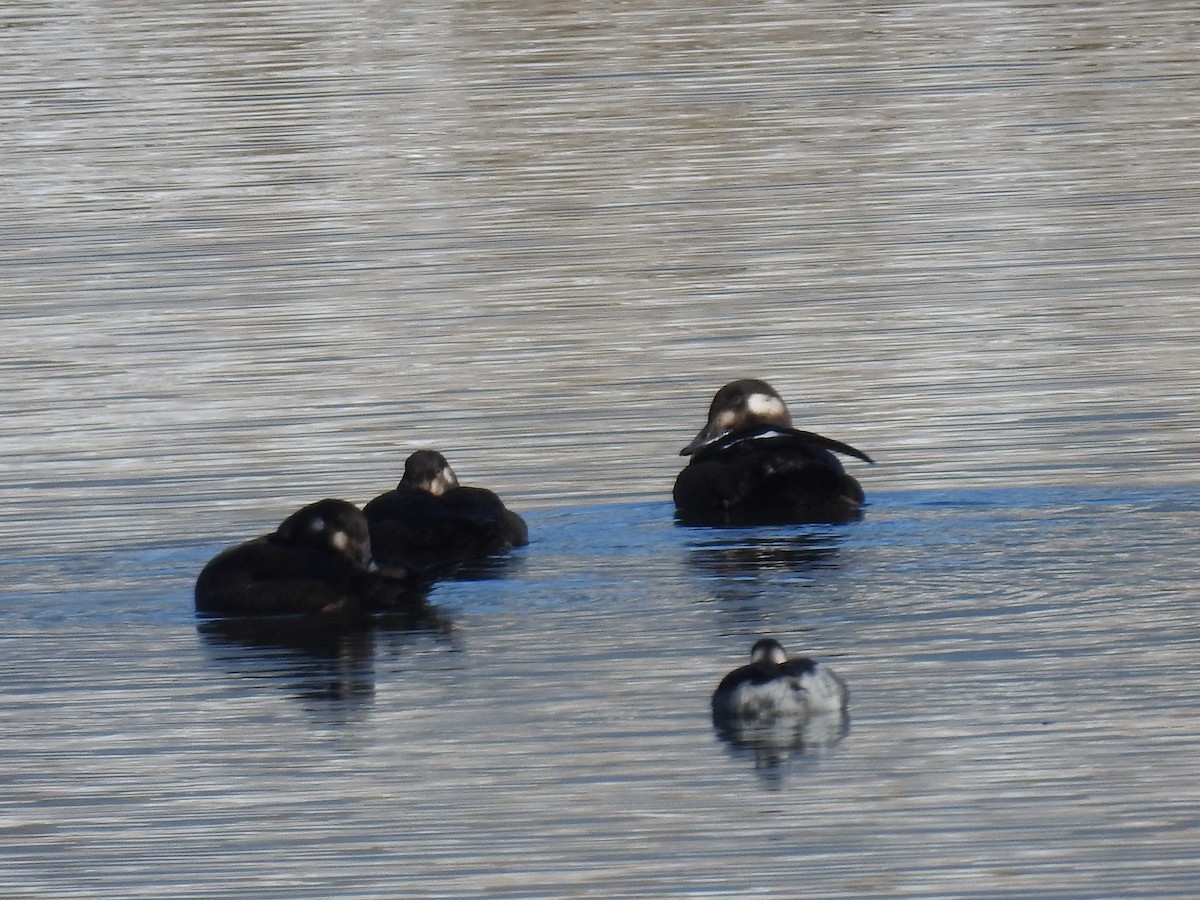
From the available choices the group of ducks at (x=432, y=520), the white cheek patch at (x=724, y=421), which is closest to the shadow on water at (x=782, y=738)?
the group of ducks at (x=432, y=520)

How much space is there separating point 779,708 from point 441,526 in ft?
9.18

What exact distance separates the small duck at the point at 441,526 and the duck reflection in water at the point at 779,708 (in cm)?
231

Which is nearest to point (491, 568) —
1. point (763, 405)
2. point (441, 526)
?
point (441, 526)

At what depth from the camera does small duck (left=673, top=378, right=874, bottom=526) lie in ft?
37.5

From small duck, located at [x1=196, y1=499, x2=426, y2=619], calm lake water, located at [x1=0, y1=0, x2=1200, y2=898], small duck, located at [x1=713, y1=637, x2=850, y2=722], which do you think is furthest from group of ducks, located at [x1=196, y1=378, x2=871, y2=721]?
small duck, located at [x1=713, y1=637, x2=850, y2=722]

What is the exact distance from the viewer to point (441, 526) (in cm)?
1111

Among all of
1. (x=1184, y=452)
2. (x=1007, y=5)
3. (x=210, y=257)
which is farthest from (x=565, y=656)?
(x=1007, y=5)

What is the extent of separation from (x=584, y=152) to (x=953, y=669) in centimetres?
1462

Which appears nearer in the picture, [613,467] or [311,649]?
[311,649]

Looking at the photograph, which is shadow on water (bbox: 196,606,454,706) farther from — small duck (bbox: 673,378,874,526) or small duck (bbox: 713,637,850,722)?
small duck (bbox: 673,378,874,526)

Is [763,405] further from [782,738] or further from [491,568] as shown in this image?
[782,738]

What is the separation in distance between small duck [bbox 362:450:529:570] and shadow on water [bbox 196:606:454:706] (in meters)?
0.48

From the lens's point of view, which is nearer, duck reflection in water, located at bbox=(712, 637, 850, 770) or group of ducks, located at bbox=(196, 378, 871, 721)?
duck reflection in water, located at bbox=(712, 637, 850, 770)

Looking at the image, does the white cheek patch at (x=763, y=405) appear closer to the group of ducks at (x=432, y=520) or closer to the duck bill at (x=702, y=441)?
the group of ducks at (x=432, y=520)
